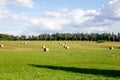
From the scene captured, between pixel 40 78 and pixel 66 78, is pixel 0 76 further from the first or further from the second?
pixel 66 78

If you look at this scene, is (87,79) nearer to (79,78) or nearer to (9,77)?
(79,78)

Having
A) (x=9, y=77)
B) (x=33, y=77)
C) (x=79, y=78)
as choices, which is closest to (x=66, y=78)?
(x=79, y=78)

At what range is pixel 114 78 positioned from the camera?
26.4m

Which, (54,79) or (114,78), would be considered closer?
(54,79)

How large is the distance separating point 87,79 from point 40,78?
3610mm

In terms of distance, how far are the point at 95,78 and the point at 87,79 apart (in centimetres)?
105

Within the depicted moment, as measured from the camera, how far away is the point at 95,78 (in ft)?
85.2

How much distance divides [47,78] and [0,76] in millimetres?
3772

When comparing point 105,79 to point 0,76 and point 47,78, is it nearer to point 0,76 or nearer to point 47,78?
point 47,78

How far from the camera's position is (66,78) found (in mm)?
25500

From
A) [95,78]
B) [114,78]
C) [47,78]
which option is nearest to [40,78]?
[47,78]

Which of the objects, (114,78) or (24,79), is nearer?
(24,79)

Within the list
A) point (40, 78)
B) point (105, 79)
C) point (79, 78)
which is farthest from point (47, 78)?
point (105, 79)

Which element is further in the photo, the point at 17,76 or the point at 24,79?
the point at 17,76
